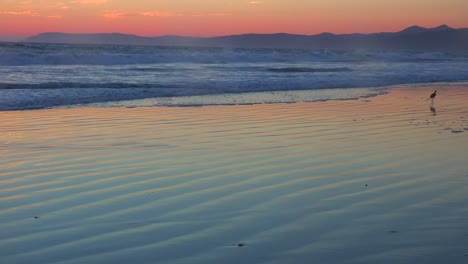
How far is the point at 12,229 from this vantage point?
14.4ft

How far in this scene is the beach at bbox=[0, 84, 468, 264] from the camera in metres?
4.02

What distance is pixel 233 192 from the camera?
542 centimetres

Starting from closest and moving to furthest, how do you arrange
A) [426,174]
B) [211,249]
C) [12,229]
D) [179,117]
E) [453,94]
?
[211,249] → [12,229] → [426,174] → [179,117] → [453,94]

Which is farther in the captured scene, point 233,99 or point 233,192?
point 233,99

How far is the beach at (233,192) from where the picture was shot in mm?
4023

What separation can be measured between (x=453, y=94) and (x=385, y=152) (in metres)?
10.2

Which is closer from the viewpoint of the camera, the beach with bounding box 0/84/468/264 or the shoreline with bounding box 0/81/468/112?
the beach with bounding box 0/84/468/264

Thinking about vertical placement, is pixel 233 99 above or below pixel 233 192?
below

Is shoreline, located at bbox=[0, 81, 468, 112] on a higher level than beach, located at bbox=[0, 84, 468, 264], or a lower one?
lower

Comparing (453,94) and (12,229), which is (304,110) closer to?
(453,94)

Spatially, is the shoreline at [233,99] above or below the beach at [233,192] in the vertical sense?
below

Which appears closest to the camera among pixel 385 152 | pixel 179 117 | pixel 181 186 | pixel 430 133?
pixel 181 186

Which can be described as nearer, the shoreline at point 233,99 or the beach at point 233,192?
the beach at point 233,192

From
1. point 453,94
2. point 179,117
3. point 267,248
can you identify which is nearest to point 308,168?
point 267,248
